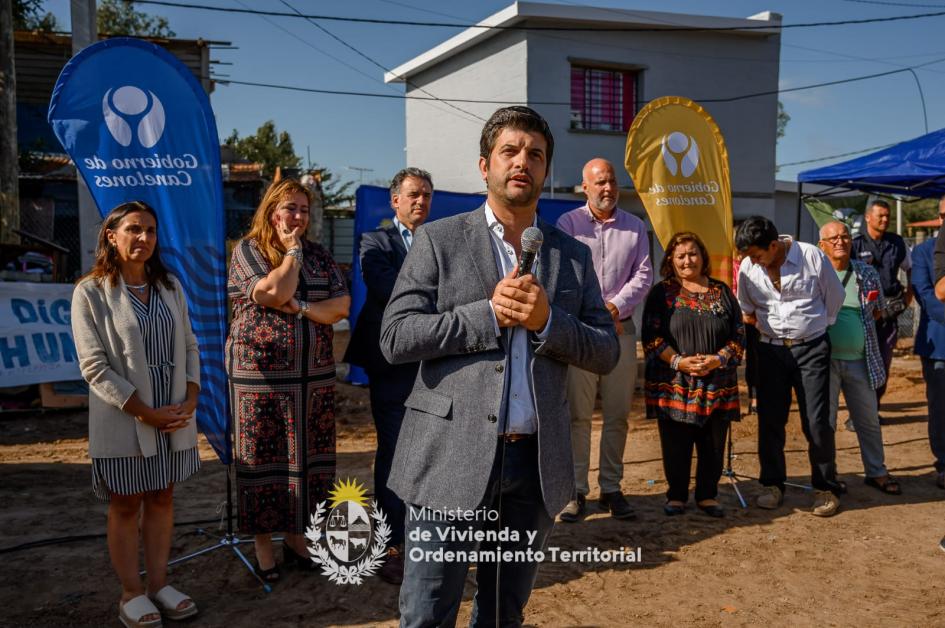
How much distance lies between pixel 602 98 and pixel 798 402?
1154cm

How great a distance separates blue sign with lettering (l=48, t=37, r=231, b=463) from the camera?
13.4 feet

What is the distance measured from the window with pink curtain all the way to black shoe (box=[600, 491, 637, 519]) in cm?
1117

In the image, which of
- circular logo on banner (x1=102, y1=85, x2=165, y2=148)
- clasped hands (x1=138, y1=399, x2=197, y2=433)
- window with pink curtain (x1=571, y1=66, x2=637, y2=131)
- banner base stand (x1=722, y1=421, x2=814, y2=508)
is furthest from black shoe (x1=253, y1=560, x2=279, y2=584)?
window with pink curtain (x1=571, y1=66, x2=637, y2=131)

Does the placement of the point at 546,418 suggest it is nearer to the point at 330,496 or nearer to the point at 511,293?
the point at 511,293

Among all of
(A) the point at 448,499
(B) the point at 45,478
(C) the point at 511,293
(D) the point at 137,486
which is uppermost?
(C) the point at 511,293

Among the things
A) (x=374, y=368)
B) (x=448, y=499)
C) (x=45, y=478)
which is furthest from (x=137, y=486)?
(x=45, y=478)

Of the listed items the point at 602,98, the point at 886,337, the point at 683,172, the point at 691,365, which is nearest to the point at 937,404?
the point at 886,337

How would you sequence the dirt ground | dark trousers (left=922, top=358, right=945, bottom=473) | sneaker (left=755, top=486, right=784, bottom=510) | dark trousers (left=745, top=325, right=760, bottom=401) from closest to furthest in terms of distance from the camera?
the dirt ground < sneaker (left=755, top=486, right=784, bottom=510) < dark trousers (left=745, top=325, right=760, bottom=401) < dark trousers (left=922, top=358, right=945, bottom=473)

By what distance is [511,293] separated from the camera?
78.7 inches

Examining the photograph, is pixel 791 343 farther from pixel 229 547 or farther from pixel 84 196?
pixel 84 196

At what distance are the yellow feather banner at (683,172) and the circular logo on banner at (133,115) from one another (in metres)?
4.17

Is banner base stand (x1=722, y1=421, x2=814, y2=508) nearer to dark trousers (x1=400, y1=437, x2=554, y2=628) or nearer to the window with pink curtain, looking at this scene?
dark trousers (x1=400, y1=437, x2=554, y2=628)

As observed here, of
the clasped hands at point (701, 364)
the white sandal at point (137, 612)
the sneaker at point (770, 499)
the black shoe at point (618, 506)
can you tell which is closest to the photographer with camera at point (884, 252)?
the sneaker at point (770, 499)

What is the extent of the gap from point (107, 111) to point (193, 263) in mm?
995
